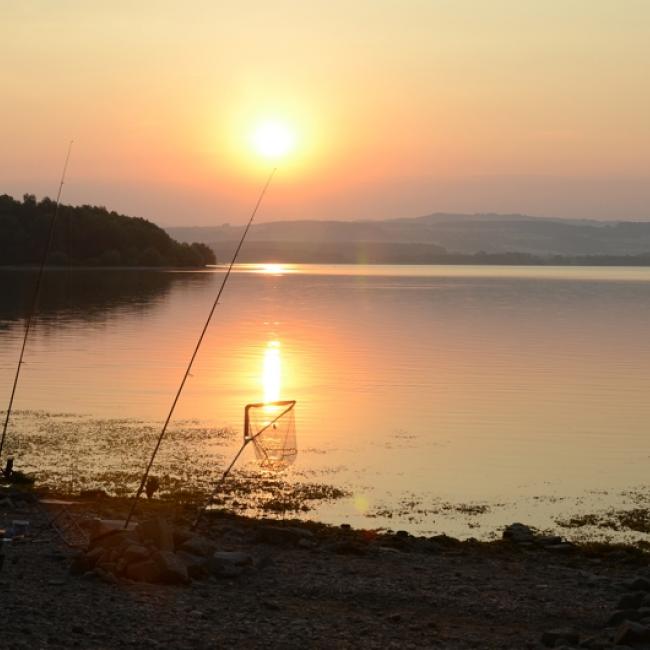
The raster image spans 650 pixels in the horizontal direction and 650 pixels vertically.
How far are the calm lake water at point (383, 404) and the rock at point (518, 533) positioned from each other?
738 millimetres

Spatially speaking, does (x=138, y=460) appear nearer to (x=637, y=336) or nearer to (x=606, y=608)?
(x=606, y=608)

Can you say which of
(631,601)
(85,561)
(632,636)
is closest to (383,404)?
(631,601)

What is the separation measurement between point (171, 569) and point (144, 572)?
34cm

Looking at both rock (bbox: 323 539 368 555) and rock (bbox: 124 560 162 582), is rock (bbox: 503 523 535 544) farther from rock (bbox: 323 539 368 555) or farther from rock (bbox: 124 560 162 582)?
rock (bbox: 124 560 162 582)

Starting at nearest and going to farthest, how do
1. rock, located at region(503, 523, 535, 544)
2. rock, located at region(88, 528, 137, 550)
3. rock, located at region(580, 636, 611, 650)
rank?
rock, located at region(580, 636, 611, 650), rock, located at region(88, 528, 137, 550), rock, located at region(503, 523, 535, 544)

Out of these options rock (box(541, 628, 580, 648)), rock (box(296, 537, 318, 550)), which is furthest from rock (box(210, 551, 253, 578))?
rock (box(541, 628, 580, 648))

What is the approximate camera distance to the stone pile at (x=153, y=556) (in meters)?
14.6

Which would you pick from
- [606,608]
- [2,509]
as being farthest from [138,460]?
[606,608]

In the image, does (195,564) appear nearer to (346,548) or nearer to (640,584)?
(346,548)

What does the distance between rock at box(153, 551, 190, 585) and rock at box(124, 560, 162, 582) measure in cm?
6

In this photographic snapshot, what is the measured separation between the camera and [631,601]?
14.9 m

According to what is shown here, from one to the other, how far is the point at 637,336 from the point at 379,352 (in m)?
18.9

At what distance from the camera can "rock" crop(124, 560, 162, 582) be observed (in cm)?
1452

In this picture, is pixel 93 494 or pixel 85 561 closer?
pixel 85 561
